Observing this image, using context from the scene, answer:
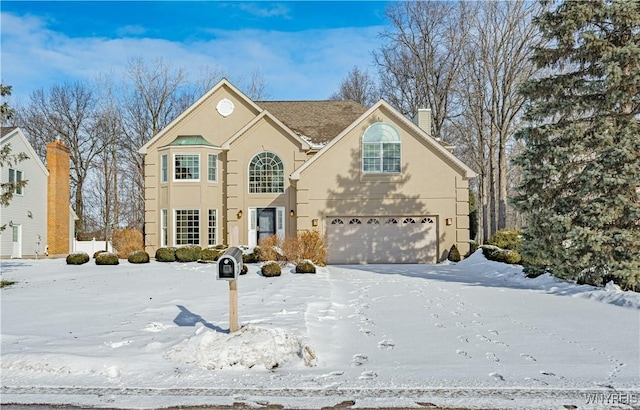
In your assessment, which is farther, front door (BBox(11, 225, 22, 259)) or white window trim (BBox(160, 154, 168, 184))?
front door (BBox(11, 225, 22, 259))

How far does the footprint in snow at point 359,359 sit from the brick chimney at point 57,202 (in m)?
26.3

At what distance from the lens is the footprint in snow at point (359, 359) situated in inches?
250

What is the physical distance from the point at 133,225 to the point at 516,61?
113 ft

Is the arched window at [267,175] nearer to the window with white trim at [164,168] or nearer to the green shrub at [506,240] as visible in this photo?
the window with white trim at [164,168]

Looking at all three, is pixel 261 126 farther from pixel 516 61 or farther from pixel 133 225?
pixel 133 225

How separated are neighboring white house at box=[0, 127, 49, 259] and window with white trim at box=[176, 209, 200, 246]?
764 centimetres

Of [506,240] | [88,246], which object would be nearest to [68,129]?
[88,246]

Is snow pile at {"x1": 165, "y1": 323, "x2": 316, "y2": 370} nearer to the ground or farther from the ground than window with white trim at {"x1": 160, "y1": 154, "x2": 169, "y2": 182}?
nearer to the ground

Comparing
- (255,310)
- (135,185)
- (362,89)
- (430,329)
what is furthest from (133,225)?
(430,329)

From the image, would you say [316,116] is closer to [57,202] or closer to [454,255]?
[454,255]

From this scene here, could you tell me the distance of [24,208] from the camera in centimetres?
2578

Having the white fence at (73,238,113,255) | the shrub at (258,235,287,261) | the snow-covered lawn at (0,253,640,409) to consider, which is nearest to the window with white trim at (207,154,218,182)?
the shrub at (258,235,287,261)

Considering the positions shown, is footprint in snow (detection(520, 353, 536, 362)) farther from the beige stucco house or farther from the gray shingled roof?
the gray shingled roof

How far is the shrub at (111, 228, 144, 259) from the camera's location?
70.6 ft
